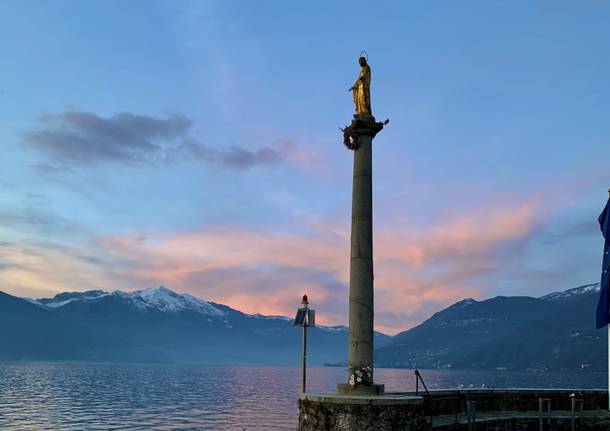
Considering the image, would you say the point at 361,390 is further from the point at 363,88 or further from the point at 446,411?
the point at 363,88

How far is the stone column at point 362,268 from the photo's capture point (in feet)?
70.6

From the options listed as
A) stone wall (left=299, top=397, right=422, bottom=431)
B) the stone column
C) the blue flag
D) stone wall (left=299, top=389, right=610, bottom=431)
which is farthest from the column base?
the blue flag

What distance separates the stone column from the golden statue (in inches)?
41.6

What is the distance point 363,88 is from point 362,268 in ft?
21.8

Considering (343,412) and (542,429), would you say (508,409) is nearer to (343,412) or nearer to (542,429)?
(542,429)

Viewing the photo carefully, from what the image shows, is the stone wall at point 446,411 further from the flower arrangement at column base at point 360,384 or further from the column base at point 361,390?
the flower arrangement at column base at point 360,384

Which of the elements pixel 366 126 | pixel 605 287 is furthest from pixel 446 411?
pixel 366 126

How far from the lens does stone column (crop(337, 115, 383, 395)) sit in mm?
21516

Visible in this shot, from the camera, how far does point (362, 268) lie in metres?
21.9

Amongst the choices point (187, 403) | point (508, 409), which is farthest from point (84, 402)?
point (508, 409)

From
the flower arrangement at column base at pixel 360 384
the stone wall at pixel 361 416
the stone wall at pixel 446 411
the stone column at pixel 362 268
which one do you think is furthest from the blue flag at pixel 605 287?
the stone wall at pixel 361 416

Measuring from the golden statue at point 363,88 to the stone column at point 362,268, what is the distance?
3.47 ft

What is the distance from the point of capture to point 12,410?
78.7 meters

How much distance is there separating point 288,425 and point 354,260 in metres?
49.5
